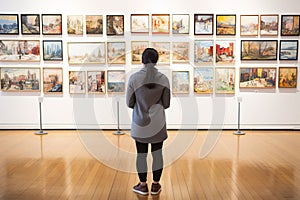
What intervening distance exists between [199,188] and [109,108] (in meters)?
5.36

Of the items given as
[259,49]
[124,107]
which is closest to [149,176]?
[124,107]

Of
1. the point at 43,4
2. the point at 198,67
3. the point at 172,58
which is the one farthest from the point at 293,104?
the point at 43,4

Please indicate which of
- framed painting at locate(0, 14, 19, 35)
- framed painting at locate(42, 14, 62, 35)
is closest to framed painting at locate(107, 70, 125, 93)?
framed painting at locate(42, 14, 62, 35)

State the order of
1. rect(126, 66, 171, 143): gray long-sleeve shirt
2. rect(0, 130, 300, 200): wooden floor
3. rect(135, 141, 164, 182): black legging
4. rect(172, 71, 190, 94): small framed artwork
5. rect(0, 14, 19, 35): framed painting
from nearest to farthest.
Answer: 1. rect(126, 66, 171, 143): gray long-sleeve shirt
2. rect(135, 141, 164, 182): black legging
3. rect(0, 130, 300, 200): wooden floor
4. rect(0, 14, 19, 35): framed painting
5. rect(172, 71, 190, 94): small framed artwork

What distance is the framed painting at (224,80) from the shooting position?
389 inches

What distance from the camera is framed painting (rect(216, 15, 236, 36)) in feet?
31.9

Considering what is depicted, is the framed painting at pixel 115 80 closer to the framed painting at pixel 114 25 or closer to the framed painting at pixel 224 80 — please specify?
the framed painting at pixel 114 25

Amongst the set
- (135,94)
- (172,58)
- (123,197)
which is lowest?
(123,197)

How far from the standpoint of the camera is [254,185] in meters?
5.31

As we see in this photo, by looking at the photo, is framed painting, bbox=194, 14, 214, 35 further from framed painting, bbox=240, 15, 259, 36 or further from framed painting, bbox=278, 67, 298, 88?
framed painting, bbox=278, 67, 298, 88

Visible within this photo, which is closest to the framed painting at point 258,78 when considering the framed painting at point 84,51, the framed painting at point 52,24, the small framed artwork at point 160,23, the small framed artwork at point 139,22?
the small framed artwork at point 160,23

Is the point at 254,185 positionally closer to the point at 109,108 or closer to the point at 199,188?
the point at 199,188

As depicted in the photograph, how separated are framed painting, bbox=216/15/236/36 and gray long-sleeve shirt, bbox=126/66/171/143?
18.8ft

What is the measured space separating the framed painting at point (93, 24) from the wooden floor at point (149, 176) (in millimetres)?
3157
